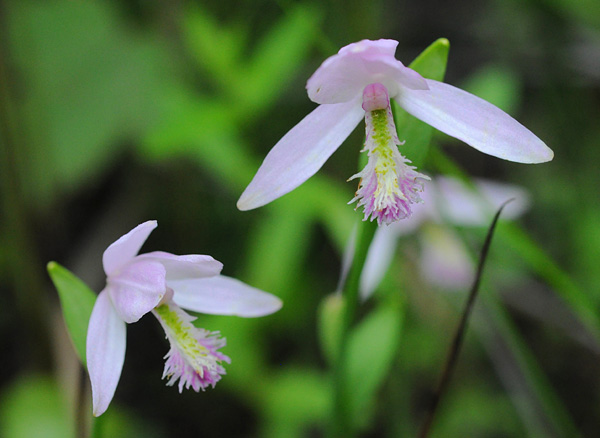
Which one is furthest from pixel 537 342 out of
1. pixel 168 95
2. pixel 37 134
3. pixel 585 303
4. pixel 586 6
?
pixel 37 134

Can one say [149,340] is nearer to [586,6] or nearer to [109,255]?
[109,255]

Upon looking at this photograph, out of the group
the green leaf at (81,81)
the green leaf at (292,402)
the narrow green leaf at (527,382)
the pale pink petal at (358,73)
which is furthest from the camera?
the green leaf at (81,81)

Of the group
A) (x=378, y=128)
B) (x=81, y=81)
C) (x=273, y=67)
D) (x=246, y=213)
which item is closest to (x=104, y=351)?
(x=378, y=128)

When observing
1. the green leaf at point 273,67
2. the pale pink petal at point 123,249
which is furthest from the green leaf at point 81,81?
the pale pink petal at point 123,249

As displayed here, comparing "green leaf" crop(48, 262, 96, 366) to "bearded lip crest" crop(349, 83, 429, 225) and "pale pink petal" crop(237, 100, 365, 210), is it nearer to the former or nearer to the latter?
"pale pink petal" crop(237, 100, 365, 210)

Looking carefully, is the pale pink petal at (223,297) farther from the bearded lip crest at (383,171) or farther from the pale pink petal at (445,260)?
the pale pink petal at (445,260)
